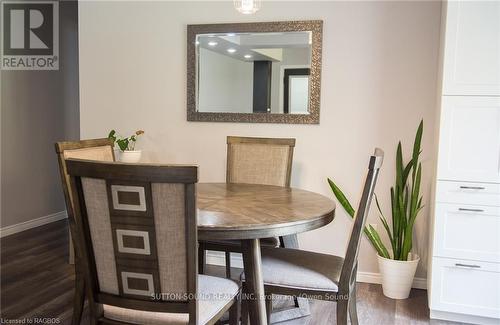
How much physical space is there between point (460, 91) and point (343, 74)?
0.90 metres

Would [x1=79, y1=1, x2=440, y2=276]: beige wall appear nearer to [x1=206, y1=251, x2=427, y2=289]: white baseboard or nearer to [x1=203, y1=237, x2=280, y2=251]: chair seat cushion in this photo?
[x1=206, y1=251, x2=427, y2=289]: white baseboard

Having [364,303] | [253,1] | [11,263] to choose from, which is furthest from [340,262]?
[11,263]

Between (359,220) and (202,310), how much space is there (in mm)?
743

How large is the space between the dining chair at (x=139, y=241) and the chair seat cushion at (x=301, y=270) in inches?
17.8

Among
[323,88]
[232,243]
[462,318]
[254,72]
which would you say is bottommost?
[462,318]

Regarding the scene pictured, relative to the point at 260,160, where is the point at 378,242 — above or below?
below

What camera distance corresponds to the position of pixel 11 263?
11.4 ft

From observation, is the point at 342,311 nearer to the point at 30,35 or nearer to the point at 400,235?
the point at 400,235

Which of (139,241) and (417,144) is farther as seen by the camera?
(417,144)

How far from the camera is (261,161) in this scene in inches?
120

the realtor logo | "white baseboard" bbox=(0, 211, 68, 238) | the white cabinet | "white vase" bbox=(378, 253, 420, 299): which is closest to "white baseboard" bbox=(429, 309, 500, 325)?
the white cabinet

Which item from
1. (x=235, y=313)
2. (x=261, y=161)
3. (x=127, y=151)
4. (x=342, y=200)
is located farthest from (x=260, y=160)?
(x=235, y=313)

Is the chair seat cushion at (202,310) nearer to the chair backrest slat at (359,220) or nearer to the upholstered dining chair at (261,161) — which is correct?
the chair backrest slat at (359,220)

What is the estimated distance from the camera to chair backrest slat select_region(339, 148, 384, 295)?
1.87 meters
